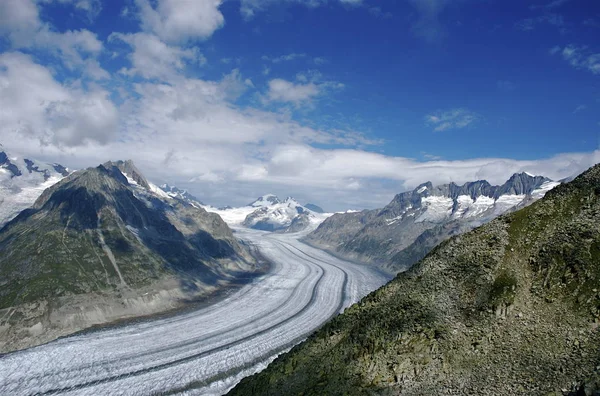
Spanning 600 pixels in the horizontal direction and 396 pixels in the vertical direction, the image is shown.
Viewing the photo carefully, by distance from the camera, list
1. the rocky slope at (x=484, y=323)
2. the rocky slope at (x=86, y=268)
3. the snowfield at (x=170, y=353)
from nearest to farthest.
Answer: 1. the rocky slope at (x=484, y=323)
2. the snowfield at (x=170, y=353)
3. the rocky slope at (x=86, y=268)

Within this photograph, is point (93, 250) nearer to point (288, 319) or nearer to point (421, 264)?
point (288, 319)

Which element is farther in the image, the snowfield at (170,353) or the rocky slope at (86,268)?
the rocky slope at (86,268)

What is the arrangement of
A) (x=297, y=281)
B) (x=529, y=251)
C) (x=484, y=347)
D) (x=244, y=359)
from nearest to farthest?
(x=484, y=347) → (x=529, y=251) → (x=244, y=359) → (x=297, y=281)

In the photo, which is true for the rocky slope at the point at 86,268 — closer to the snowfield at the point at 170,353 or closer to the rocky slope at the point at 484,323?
the snowfield at the point at 170,353

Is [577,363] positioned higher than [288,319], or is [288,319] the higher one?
[577,363]

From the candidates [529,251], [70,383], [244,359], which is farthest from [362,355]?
[70,383]

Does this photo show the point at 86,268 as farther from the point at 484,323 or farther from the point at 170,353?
the point at 484,323

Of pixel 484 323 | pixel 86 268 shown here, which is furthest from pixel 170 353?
pixel 484 323

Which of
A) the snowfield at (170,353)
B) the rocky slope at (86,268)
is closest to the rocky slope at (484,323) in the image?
the snowfield at (170,353)
